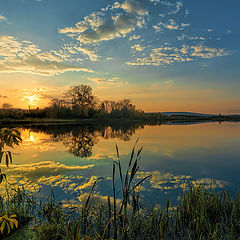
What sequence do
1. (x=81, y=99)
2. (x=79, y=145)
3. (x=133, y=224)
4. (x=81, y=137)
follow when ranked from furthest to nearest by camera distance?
1. (x=81, y=99)
2. (x=81, y=137)
3. (x=79, y=145)
4. (x=133, y=224)

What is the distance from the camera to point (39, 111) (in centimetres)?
7062

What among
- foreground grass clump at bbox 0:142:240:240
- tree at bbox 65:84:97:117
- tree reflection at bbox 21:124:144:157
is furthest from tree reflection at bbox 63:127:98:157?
tree at bbox 65:84:97:117

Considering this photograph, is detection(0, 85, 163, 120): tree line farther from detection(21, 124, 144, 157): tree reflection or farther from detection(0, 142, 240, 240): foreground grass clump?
detection(0, 142, 240, 240): foreground grass clump

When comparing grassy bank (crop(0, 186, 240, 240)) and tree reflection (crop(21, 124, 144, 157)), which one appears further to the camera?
tree reflection (crop(21, 124, 144, 157))

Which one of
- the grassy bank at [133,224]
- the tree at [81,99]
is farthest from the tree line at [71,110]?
the grassy bank at [133,224]

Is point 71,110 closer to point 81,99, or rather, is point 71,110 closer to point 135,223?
point 81,99

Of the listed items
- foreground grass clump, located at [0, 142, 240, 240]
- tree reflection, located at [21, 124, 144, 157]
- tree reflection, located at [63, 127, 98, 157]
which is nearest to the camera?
foreground grass clump, located at [0, 142, 240, 240]

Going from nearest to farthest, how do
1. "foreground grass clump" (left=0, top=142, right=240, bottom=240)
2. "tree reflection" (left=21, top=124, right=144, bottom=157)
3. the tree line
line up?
"foreground grass clump" (left=0, top=142, right=240, bottom=240) < "tree reflection" (left=21, top=124, right=144, bottom=157) < the tree line

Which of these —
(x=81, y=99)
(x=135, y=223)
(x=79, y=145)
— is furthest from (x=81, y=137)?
(x=81, y=99)

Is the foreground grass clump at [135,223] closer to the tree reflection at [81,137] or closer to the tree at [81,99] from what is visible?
the tree reflection at [81,137]

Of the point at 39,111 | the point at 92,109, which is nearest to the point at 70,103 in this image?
the point at 92,109

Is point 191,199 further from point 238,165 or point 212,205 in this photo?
point 238,165

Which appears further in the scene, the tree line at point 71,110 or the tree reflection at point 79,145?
the tree line at point 71,110

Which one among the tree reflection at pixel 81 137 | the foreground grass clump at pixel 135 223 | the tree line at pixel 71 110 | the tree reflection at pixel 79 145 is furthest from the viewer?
the tree line at pixel 71 110
